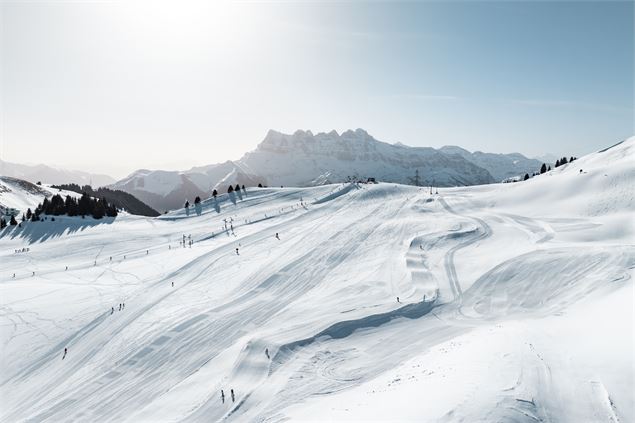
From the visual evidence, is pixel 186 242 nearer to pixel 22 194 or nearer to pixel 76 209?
pixel 76 209

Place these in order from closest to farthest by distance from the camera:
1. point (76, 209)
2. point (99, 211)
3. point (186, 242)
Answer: point (186, 242)
point (99, 211)
point (76, 209)

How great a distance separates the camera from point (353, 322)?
24047 millimetres

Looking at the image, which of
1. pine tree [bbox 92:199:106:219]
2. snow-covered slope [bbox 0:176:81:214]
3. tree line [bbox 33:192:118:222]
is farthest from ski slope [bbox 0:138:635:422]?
snow-covered slope [bbox 0:176:81:214]

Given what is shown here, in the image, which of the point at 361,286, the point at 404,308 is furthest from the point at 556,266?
the point at 361,286

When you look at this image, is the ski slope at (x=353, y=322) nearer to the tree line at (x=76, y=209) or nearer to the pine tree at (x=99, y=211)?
the pine tree at (x=99, y=211)

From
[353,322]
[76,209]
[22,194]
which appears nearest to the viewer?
[353,322]

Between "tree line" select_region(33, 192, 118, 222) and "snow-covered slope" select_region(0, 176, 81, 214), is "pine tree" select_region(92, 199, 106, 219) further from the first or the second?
"snow-covered slope" select_region(0, 176, 81, 214)

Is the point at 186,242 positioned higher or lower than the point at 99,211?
lower

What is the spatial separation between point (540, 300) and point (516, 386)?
13891 millimetres

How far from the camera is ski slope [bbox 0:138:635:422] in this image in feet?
47.7

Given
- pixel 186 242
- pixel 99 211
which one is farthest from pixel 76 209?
pixel 186 242

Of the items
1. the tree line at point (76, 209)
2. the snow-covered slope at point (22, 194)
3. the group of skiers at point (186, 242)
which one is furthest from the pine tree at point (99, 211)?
the snow-covered slope at point (22, 194)

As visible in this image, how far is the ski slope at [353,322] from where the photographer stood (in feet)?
47.7

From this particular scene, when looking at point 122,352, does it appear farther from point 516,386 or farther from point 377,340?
point 516,386
